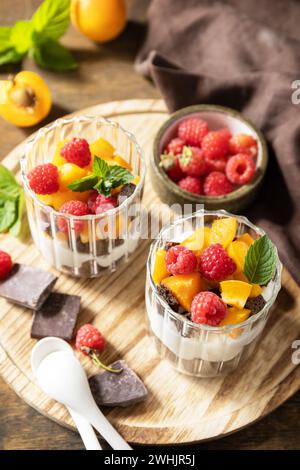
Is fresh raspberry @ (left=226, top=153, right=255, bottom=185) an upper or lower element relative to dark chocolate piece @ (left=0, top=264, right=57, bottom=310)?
lower

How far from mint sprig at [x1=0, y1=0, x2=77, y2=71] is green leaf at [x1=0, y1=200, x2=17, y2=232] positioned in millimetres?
691

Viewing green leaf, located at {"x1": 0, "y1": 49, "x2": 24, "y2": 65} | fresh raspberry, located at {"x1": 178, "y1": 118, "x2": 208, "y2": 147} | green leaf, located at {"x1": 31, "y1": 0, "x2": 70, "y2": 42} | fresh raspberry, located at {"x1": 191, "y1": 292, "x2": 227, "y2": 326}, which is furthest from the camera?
green leaf, located at {"x1": 0, "y1": 49, "x2": 24, "y2": 65}

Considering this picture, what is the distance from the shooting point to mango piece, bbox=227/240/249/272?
208cm

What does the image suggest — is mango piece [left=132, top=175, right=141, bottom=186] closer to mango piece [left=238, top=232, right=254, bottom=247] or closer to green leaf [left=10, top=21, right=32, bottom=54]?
mango piece [left=238, top=232, right=254, bottom=247]

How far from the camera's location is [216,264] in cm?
201

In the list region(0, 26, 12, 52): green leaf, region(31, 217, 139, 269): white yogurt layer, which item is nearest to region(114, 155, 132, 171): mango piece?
region(31, 217, 139, 269): white yogurt layer

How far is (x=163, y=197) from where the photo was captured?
2521mm

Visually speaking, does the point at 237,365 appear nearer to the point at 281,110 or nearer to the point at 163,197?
the point at 163,197

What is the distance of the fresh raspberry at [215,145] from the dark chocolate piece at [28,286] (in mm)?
705

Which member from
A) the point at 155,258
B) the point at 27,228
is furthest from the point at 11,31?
the point at 155,258

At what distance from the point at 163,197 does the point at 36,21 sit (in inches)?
34.9

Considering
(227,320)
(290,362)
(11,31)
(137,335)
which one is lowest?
(290,362)

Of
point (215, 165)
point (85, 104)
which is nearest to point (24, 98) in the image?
point (85, 104)

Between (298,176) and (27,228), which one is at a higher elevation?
(27,228)
